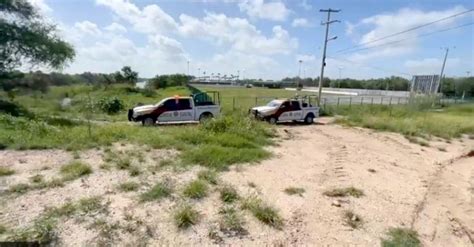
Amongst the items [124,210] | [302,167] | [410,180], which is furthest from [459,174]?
[124,210]

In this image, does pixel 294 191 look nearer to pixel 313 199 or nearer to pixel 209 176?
pixel 313 199

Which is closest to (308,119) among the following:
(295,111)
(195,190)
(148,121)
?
(295,111)

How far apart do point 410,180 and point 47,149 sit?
10.6 metres

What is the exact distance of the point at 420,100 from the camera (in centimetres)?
3181

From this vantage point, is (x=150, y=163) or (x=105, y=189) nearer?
(x=105, y=189)

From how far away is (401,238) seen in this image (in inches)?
216

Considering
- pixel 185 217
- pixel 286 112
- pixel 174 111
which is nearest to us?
pixel 185 217

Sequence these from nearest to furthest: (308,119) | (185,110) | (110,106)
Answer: (185,110), (308,119), (110,106)

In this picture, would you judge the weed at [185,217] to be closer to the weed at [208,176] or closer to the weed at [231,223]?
the weed at [231,223]

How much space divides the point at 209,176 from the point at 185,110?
10.2m

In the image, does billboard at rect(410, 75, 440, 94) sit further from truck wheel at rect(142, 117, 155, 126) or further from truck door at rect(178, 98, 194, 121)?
truck wheel at rect(142, 117, 155, 126)

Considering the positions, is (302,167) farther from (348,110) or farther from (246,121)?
(348,110)

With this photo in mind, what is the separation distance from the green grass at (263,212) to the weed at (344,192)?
1.84 meters

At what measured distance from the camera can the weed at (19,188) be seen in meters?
6.31
